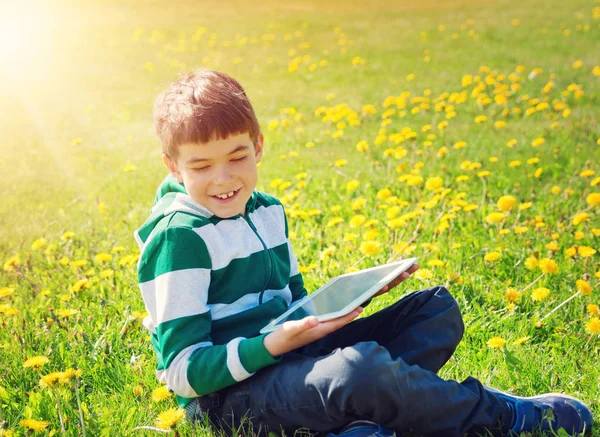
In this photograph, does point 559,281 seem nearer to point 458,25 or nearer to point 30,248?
point 30,248

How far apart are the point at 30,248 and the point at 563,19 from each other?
29.4 ft

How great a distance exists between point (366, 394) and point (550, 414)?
0.57 metres

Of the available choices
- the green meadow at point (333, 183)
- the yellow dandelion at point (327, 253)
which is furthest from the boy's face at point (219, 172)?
the yellow dandelion at point (327, 253)

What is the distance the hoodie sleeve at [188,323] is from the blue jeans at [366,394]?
0.09 metres

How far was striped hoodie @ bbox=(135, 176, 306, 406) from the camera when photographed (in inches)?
72.2

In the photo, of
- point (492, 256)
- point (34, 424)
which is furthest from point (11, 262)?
point (492, 256)

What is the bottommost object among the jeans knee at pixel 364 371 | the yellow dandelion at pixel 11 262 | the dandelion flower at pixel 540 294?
the dandelion flower at pixel 540 294

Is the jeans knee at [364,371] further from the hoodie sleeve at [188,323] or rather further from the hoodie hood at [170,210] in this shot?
the hoodie hood at [170,210]

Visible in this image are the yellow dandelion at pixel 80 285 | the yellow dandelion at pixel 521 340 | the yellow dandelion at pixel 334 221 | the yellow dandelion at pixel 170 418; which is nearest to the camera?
the yellow dandelion at pixel 170 418

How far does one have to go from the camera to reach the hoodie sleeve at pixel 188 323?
182cm

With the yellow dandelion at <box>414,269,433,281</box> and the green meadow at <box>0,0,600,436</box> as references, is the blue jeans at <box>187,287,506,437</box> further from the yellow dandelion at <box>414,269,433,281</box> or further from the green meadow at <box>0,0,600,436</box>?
the yellow dandelion at <box>414,269,433,281</box>

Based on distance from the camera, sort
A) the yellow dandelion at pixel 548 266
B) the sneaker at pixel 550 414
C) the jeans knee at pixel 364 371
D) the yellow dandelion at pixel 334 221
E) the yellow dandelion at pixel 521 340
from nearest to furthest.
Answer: the jeans knee at pixel 364 371 < the sneaker at pixel 550 414 < the yellow dandelion at pixel 521 340 < the yellow dandelion at pixel 548 266 < the yellow dandelion at pixel 334 221

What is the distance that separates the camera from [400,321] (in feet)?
7.09

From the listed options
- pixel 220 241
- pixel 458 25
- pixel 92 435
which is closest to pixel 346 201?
pixel 220 241
